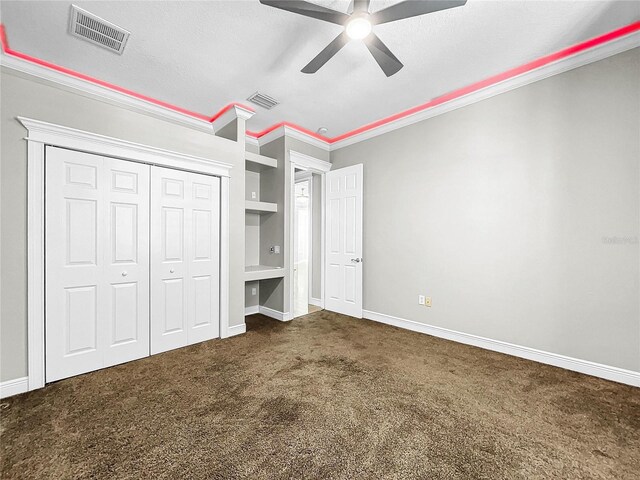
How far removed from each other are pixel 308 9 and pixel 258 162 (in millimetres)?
2357

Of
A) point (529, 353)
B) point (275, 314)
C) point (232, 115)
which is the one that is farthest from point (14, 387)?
point (529, 353)

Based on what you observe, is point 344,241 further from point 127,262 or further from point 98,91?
point 98,91

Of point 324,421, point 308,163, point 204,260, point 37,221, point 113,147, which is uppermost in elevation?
point 308,163

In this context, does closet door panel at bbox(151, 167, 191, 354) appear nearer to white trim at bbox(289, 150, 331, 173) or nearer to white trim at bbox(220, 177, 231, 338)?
white trim at bbox(220, 177, 231, 338)

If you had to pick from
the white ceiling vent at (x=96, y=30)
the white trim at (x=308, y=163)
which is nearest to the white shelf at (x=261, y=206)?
the white trim at (x=308, y=163)

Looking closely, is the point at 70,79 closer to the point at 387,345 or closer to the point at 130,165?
the point at 130,165

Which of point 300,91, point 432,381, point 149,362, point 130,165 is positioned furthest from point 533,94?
point 149,362

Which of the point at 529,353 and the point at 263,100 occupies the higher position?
the point at 263,100

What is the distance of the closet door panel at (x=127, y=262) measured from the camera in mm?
2596

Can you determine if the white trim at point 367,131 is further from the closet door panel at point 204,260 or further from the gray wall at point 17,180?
the closet door panel at point 204,260

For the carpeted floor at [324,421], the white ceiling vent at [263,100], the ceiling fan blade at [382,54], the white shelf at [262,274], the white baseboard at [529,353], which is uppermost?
the white ceiling vent at [263,100]

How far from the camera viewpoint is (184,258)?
10.2 feet

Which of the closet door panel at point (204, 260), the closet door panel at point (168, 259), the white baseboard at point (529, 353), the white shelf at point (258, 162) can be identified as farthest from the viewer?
the white shelf at point (258, 162)

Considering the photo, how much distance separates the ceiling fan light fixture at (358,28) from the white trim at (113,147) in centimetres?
207
